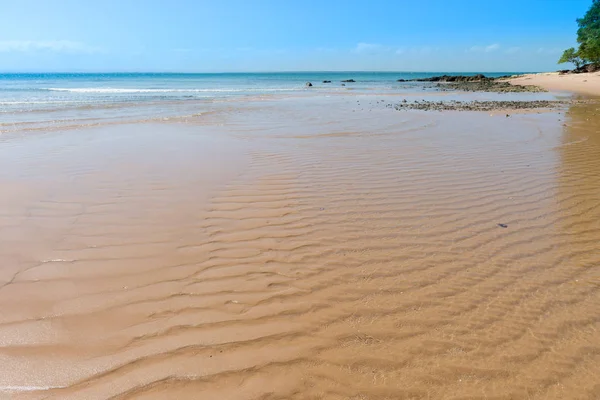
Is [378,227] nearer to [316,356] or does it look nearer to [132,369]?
[316,356]

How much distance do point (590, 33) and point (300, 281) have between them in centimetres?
6040

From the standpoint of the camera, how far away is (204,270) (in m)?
3.47

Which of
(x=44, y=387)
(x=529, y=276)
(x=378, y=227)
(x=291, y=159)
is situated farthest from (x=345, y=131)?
(x=44, y=387)

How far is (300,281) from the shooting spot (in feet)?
10.9

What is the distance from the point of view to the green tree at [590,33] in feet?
150

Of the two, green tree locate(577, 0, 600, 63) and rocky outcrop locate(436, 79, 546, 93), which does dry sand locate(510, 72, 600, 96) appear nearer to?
rocky outcrop locate(436, 79, 546, 93)

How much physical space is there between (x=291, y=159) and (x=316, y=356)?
554 cm

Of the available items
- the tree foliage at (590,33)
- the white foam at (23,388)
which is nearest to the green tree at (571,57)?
the tree foliage at (590,33)

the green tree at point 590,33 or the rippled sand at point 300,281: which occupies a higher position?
the green tree at point 590,33

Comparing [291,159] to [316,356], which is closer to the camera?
[316,356]

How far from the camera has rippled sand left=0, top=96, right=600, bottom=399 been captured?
2297 mm

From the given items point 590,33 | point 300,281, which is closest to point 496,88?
point 590,33

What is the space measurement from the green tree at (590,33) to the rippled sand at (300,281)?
52.3 meters

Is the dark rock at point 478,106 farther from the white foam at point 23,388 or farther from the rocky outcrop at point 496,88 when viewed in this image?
the white foam at point 23,388
